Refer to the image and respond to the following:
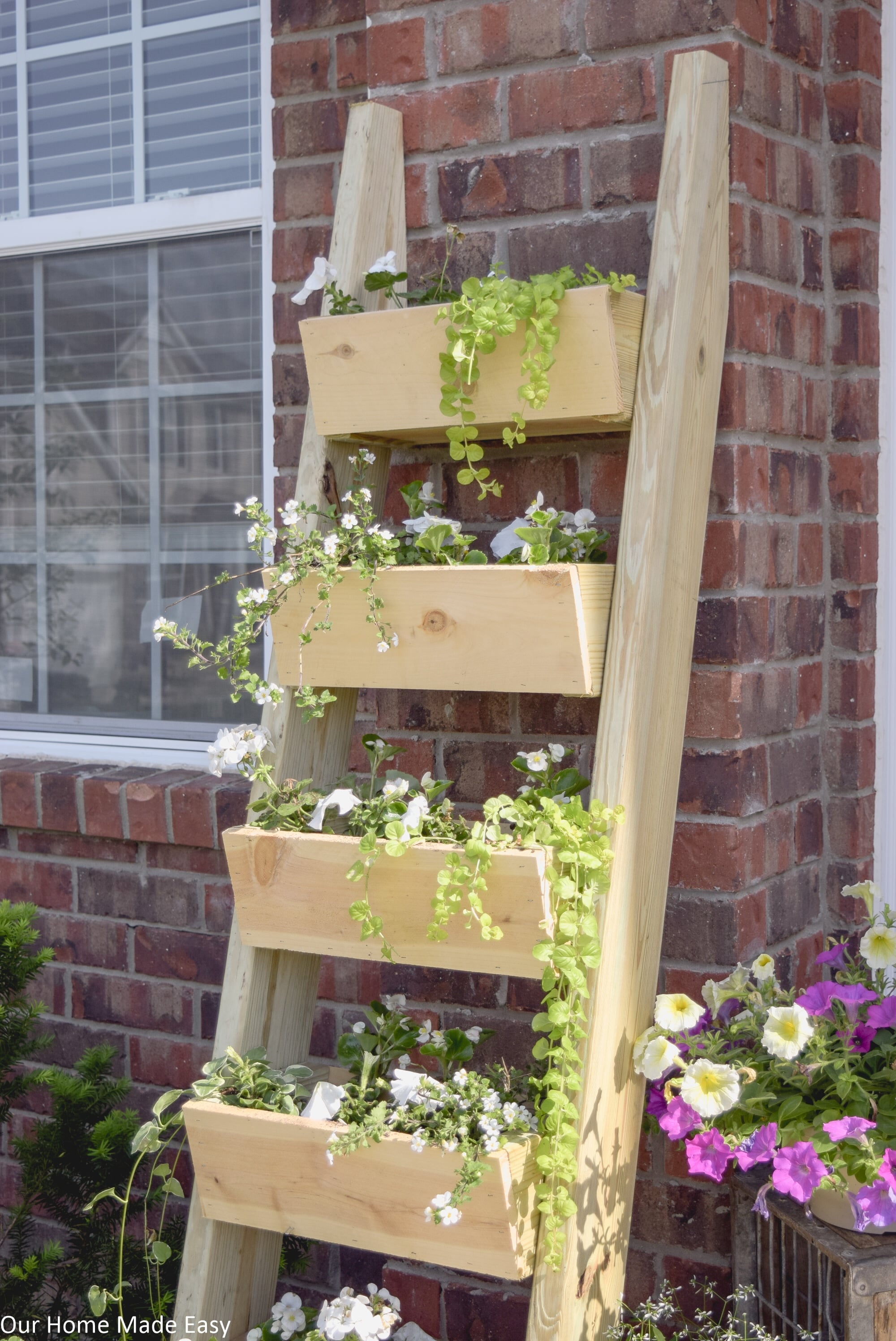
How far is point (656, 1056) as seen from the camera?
1492 mm

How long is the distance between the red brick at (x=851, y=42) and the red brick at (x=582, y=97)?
1.23 feet

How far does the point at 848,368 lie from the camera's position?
6.16ft

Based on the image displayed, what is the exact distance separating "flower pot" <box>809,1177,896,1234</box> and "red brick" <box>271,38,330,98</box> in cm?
174

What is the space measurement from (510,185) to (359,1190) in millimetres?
1279

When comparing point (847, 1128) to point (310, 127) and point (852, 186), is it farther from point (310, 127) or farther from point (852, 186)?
point (310, 127)

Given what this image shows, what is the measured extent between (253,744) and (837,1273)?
90cm

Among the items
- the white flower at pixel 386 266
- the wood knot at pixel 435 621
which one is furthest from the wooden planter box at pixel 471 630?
the white flower at pixel 386 266

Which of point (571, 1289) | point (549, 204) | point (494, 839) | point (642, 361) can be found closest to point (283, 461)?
point (549, 204)

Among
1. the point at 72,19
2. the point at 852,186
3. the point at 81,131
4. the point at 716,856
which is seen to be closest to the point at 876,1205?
the point at 716,856

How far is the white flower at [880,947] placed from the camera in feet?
5.22

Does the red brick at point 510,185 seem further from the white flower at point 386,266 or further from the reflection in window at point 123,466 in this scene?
the reflection in window at point 123,466

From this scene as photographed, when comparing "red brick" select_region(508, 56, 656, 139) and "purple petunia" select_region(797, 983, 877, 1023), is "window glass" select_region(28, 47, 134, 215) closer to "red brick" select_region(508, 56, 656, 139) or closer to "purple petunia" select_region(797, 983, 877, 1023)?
"red brick" select_region(508, 56, 656, 139)

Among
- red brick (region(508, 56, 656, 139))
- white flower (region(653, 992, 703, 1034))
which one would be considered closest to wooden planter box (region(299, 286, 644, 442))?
red brick (region(508, 56, 656, 139))

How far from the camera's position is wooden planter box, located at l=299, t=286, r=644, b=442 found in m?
1.46
